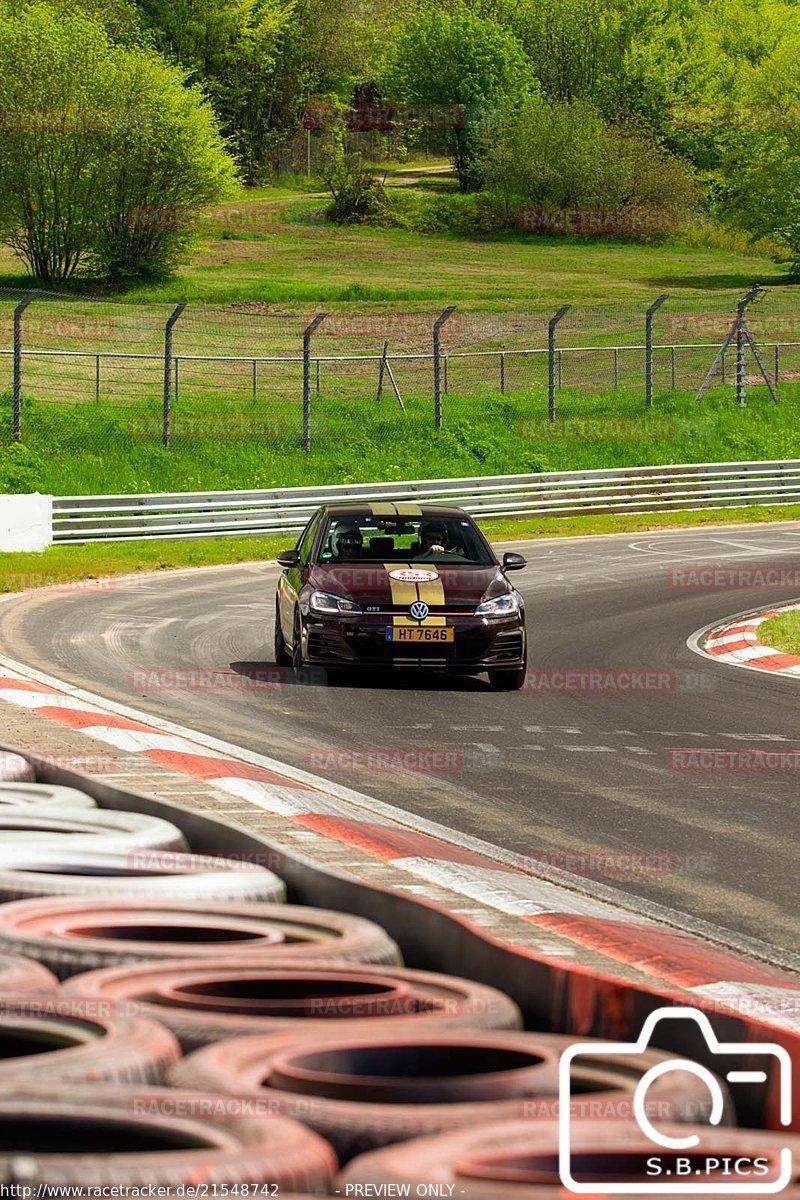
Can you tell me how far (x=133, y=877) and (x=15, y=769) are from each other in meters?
2.17

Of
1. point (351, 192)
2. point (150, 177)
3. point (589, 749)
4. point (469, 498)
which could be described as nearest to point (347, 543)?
point (589, 749)

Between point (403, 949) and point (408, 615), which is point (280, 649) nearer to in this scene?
point (408, 615)

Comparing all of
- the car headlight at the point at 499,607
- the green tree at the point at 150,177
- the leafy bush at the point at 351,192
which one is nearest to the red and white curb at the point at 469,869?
the car headlight at the point at 499,607

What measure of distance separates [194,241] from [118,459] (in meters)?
32.9

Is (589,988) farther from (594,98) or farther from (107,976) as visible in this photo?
(594,98)

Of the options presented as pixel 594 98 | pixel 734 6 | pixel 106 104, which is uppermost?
pixel 734 6

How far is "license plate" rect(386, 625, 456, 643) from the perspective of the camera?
44.0 ft

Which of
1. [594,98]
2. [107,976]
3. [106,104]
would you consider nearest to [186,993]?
[107,976]

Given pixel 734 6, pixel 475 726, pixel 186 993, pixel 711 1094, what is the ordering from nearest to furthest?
pixel 711 1094, pixel 186 993, pixel 475 726, pixel 734 6

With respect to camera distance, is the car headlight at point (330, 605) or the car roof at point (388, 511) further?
the car roof at point (388, 511)

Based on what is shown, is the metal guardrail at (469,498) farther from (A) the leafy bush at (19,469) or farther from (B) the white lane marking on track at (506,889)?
(B) the white lane marking on track at (506,889)

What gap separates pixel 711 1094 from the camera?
335 centimetres

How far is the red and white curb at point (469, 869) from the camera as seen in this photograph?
16.3ft

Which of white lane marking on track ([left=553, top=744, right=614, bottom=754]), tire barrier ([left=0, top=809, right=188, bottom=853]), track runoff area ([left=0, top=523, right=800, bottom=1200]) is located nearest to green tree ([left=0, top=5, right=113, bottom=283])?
track runoff area ([left=0, top=523, right=800, bottom=1200])
